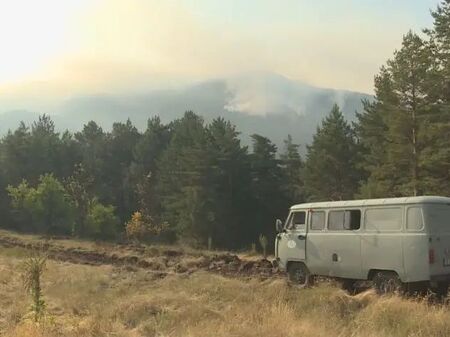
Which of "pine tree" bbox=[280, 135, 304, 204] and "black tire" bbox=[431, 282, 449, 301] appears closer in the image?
"black tire" bbox=[431, 282, 449, 301]

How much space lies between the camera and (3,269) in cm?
1992

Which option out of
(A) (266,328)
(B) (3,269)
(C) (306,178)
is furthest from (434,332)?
(C) (306,178)

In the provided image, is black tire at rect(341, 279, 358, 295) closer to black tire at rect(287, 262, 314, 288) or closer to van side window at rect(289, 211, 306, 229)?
black tire at rect(287, 262, 314, 288)

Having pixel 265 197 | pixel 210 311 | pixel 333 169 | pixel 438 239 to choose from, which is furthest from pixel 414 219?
pixel 265 197

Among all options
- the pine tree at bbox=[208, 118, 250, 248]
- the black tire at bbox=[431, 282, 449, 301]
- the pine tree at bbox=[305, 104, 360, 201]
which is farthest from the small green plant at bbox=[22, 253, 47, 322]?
the pine tree at bbox=[208, 118, 250, 248]

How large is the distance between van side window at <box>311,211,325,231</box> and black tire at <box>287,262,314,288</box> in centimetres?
120

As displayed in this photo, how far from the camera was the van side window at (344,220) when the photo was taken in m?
13.9

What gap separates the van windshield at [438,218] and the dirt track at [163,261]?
20.8 feet

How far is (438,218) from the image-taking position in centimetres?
1274

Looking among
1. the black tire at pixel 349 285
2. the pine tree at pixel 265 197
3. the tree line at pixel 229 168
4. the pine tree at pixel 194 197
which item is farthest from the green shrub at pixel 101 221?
the black tire at pixel 349 285

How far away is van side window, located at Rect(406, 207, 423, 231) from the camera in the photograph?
12.6 metres

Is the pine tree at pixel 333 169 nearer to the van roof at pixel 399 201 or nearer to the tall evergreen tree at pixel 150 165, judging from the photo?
the tall evergreen tree at pixel 150 165

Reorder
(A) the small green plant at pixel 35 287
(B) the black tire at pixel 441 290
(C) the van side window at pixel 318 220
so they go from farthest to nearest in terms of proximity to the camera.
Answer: (C) the van side window at pixel 318 220, (B) the black tire at pixel 441 290, (A) the small green plant at pixel 35 287

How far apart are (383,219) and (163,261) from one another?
40.4 ft
